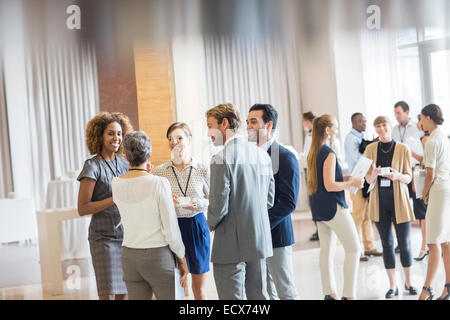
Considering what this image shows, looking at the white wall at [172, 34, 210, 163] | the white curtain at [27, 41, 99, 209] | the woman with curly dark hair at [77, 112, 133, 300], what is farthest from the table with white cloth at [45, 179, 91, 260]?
the woman with curly dark hair at [77, 112, 133, 300]

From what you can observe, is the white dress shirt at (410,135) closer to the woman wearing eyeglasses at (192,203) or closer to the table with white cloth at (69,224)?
the woman wearing eyeglasses at (192,203)

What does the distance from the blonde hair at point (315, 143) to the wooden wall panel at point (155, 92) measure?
1.10 m

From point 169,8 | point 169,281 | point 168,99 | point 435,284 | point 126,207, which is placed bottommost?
point 435,284

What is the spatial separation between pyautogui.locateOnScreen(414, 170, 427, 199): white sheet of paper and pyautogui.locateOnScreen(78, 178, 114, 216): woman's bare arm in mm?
2119

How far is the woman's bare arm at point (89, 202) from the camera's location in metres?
3.06

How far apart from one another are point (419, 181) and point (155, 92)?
Answer: 197 cm

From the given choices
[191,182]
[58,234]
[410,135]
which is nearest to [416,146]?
[410,135]

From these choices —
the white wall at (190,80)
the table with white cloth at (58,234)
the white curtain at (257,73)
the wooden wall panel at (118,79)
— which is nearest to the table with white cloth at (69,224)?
the table with white cloth at (58,234)

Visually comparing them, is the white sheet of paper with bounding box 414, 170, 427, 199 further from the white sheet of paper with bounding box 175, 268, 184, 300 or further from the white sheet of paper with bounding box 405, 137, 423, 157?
the white sheet of paper with bounding box 175, 268, 184, 300

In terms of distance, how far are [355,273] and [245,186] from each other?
137 centimetres

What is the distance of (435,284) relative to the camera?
4.06 m

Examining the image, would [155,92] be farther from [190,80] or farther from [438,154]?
[438,154]

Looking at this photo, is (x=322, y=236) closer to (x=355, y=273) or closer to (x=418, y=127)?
(x=355, y=273)

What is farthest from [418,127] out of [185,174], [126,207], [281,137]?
[126,207]
